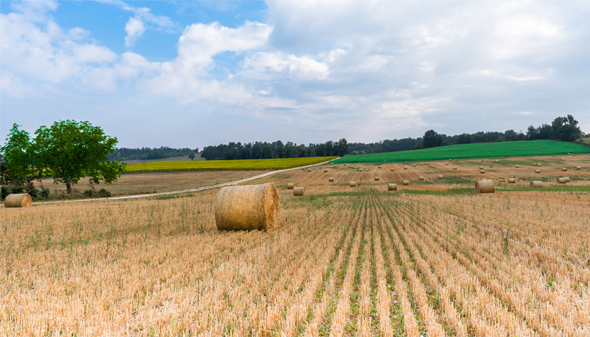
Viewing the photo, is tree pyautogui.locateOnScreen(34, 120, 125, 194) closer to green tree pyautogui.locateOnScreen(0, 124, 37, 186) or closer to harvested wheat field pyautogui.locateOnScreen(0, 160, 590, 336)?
green tree pyautogui.locateOnScreen(0, 124, 37, 186)

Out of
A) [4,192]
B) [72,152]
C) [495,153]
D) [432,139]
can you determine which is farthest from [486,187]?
[432,139]

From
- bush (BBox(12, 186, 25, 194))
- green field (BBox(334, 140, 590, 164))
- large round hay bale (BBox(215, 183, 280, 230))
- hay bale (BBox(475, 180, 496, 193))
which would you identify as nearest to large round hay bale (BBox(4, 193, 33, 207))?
bush (BBox(12, 186, 25, 194))

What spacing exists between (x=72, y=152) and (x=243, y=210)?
3263 cm

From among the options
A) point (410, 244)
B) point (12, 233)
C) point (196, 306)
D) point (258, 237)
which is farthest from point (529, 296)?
point (12, 233)

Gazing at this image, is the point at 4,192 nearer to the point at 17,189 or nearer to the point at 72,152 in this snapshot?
the point at 17,189

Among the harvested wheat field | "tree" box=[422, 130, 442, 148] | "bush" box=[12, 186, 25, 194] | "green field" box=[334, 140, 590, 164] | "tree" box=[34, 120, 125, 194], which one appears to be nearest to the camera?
the harvested wheat field

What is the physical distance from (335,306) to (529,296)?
337cm

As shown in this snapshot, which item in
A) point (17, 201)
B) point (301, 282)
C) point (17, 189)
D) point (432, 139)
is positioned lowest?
point (301, 282)

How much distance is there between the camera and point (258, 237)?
989 cm

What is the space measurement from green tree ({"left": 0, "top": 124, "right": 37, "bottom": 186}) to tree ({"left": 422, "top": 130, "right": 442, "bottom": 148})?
464ft

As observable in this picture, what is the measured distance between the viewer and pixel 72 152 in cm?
3316

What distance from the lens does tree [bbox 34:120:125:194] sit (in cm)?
3269

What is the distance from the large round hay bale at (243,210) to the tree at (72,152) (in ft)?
103

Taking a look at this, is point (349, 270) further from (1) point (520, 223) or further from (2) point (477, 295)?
(1) point (520, 223)
